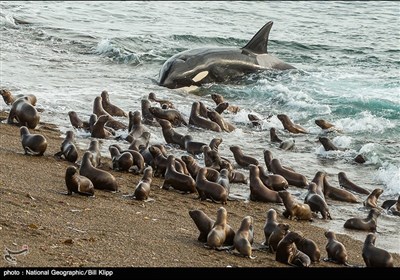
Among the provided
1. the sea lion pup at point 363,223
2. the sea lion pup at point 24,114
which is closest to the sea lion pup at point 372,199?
the sea lion pup at point 363,223

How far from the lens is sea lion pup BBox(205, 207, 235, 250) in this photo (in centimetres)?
836

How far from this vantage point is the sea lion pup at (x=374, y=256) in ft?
27.3

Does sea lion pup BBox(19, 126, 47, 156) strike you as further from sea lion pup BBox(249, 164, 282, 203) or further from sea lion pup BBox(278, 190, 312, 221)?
sea lion pup BBox(278, 190, 312, 221)

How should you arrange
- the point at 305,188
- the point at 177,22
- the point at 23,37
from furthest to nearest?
the point at 177,22 < the point at 23,37 < the point at 305,188

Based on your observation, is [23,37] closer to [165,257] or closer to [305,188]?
[305,188]

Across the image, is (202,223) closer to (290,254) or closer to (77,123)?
(290,254)

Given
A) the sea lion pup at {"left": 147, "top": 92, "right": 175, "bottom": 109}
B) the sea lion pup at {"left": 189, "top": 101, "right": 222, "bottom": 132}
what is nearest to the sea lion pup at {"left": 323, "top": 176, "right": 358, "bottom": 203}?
the sea lion pup at {"left": 189, "top": 101, "right": 222, "bottom": 132}

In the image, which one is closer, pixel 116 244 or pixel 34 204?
pixel 116 244

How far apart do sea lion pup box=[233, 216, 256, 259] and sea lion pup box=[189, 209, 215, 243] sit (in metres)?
0.35

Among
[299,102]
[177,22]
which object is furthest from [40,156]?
[177,22]

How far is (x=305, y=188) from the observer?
38.6 ft

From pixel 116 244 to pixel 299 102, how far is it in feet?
34.4

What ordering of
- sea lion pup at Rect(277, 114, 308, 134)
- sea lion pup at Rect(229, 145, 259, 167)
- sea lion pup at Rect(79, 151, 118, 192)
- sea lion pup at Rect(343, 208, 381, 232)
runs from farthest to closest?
sea lion pup at Rect(277, 114, 308, 134) < sea lion pup at Rect(229, 145, 259, 167) < sea lion pup at Rect(79, 151, 118, 192) < sea lion pup at Rect(343, 208, 381, 232)

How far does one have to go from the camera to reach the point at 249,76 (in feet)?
65.1
